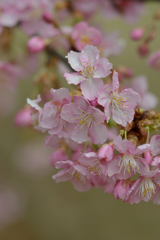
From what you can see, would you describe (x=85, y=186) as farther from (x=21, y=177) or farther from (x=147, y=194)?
(x=21, y=177)

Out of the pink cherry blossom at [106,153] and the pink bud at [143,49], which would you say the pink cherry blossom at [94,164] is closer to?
the pink cherry blossom at [106,153]

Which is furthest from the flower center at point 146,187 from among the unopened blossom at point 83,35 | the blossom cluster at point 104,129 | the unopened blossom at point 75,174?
the unopened blossom at point 83,35

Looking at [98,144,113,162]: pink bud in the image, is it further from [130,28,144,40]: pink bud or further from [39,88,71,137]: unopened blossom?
[130,28,144,40]: pink bud

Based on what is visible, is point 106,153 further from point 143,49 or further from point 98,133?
point 143,49

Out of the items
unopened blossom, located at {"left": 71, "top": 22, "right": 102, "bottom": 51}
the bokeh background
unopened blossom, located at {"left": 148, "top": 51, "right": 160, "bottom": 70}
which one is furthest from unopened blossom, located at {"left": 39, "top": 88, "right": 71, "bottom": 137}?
the bokeh background

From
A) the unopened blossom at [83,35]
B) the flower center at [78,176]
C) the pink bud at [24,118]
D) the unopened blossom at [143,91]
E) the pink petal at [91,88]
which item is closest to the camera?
the pink petal at [91,88]

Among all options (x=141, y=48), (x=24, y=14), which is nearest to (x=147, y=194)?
(x=141, y=48)
